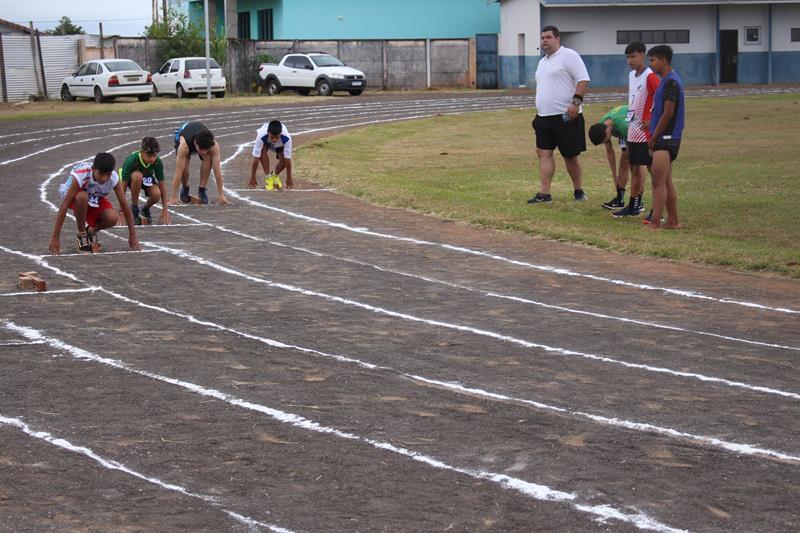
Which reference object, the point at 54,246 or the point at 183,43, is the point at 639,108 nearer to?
the point at 54,246

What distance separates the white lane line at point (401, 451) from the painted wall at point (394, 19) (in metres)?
50.9

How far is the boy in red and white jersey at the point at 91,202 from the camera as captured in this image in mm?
12242

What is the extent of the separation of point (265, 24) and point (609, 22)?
55.0ft

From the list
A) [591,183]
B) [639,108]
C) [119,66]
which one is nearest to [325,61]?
[119,66]

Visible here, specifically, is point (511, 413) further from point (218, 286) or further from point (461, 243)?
point (461, 243)

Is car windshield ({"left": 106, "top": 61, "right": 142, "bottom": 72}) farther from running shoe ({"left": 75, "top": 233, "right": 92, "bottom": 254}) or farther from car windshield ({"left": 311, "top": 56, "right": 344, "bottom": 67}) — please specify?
running shoe ({"left": 75, "top": 233, "right": 92, "bottom": 254})

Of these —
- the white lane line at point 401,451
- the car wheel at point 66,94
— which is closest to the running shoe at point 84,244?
the white lane line at point 401,451

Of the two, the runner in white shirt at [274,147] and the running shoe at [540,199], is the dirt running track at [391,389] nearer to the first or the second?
the running shoe at [540,199]

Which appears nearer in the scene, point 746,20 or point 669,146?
point 669,146

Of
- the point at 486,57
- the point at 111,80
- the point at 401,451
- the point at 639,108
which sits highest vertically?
the point at 486,57

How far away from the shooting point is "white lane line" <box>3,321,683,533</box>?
5445 mm

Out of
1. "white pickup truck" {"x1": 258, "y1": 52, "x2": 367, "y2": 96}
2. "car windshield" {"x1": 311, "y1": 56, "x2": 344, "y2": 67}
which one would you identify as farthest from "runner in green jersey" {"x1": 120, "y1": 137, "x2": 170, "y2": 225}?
"car windshield" {"x1": 311, "y1": 56, "x2": 344, "y2": 67}

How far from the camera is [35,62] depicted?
159ft

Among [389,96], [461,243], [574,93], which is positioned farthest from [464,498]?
[389,96]
